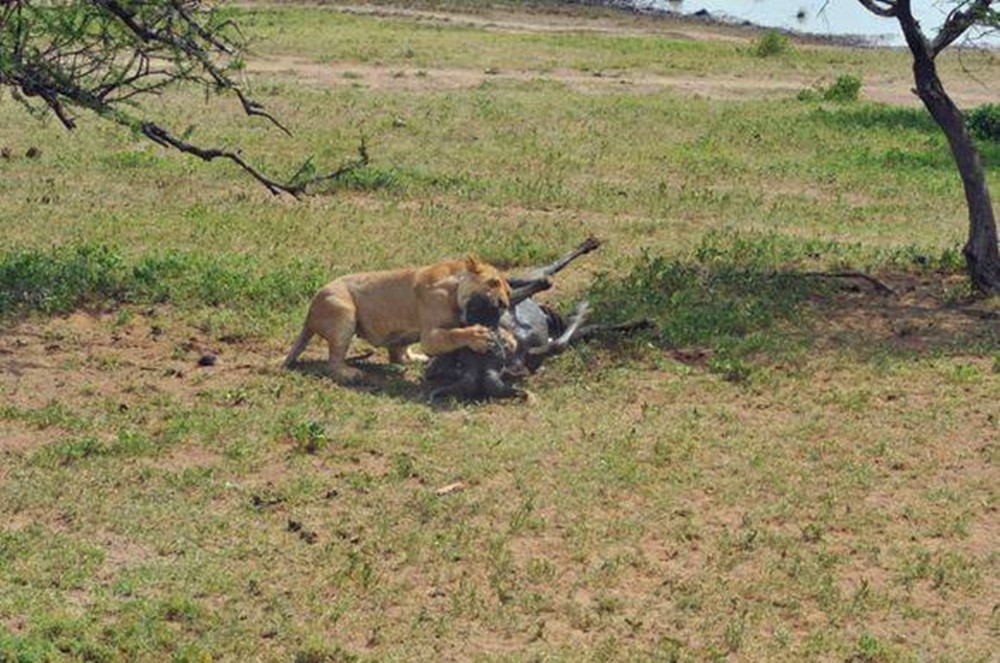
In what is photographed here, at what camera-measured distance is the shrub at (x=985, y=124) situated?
18016 mm

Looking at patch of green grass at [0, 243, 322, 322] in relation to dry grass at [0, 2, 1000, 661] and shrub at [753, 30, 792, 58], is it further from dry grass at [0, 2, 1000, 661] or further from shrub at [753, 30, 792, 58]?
shrub at [753, 30, 792, 58]

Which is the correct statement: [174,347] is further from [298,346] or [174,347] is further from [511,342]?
[511,342]

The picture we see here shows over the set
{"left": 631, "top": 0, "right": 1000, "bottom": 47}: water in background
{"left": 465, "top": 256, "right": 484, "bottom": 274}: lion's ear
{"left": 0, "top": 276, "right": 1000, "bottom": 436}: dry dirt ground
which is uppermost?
{"left": 465, "top": 256, "right": 484, "bottom": 274}: lion's ear

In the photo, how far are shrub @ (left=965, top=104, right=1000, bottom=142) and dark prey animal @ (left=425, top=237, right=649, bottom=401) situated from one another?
31.5 ft

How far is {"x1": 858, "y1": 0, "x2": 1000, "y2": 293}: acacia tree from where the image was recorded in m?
10.7

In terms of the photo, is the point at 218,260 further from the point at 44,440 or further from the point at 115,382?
the point at 44,440

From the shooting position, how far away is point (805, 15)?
34.9 meters

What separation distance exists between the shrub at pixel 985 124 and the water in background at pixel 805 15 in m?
Answer: 12.7

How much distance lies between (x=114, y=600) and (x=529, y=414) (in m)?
2.85

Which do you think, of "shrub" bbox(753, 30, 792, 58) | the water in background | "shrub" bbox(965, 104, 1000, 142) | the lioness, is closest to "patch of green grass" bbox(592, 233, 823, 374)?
the lioness

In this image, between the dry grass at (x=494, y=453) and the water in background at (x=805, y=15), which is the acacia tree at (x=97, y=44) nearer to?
the dry grass at (x=494, y=453)

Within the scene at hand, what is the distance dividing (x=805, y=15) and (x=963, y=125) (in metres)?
24.7

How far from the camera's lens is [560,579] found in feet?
21.1

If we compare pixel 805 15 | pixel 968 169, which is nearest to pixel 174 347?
pixel 968 169
